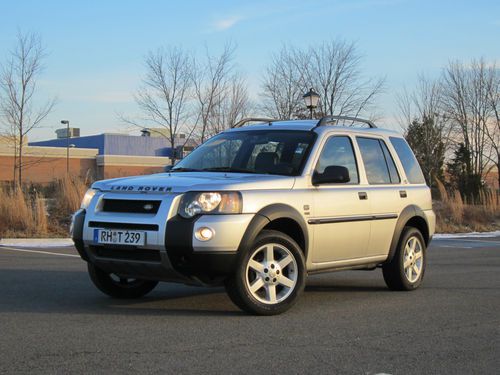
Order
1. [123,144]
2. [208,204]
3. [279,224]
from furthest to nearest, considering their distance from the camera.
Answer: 1. [123,144]
2. [279,224]
3. [208,204]

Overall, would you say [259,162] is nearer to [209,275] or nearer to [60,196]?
[209,275]

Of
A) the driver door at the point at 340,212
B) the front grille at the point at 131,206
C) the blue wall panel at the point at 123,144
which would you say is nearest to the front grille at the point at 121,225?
the front grille at the point at 131,206

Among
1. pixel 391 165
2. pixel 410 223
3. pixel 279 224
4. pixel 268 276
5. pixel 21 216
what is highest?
pixel 391 165

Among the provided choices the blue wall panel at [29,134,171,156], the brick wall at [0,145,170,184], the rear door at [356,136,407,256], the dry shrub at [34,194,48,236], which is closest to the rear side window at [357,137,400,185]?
the rear door at [356,136,407,256]

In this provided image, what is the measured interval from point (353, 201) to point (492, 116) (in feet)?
130

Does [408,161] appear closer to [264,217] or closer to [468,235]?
[264,217]

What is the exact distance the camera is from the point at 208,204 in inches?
240

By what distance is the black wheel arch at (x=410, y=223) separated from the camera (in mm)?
7965

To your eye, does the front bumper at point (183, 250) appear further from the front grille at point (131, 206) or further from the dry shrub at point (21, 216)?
the dry shrub at point (21, 216)

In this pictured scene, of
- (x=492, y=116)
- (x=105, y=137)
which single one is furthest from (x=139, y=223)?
(x=105, y=137)

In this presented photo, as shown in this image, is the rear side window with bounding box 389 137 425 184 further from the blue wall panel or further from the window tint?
the blue wall panel

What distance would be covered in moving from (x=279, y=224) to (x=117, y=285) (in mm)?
1923

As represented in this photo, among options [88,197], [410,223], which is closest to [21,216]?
[88,197]

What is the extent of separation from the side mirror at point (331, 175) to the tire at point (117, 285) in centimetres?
221
